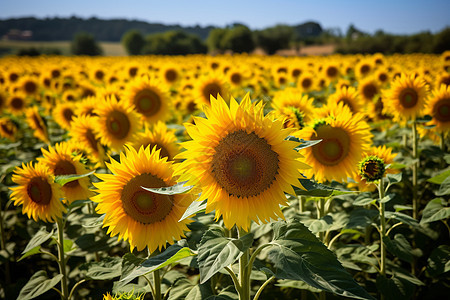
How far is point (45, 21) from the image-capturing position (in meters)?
91.1

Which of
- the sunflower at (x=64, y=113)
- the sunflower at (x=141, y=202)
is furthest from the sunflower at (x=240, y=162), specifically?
the sunflower at (x=64, y=113)

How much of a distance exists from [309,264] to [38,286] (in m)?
2.20

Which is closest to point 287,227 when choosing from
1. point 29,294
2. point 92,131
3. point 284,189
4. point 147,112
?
point 284,189

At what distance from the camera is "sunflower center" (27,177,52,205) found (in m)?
2.52

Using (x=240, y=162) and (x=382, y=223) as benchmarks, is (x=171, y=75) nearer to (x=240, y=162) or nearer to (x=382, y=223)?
(x=382, y=223)

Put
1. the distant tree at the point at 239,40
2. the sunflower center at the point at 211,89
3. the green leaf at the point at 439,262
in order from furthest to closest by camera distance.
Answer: the distant tree at the point at 239,40 → the sunflower center at the point at 211,89 → the green leaf at the point at 439,262

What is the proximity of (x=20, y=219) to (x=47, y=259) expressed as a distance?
0.57 metres

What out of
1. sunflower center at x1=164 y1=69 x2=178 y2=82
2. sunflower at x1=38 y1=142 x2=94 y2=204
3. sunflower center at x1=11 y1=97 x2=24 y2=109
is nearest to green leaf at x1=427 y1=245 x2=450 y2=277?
sunflower at x1=38 y1=142 x2=94 y2=204

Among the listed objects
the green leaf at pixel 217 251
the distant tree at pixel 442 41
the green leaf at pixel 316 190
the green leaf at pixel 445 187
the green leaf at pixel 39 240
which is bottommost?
the green leaf at pixel 39 240

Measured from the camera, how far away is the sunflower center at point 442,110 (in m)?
3.83

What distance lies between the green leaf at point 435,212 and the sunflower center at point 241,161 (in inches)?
75.4

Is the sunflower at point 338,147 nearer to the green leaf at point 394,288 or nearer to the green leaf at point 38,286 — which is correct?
the green leaf at point 394,288

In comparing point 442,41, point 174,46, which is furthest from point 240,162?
point 174,46

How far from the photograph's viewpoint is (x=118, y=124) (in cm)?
373
